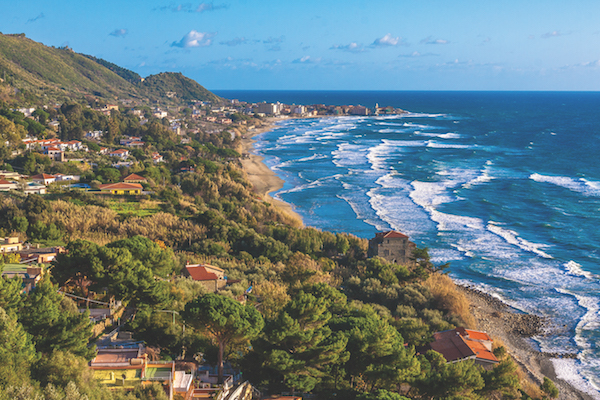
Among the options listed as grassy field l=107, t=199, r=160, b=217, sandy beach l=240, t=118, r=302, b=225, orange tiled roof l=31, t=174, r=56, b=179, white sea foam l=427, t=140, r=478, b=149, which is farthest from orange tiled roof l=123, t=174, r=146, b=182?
white sea foam l=427, t=140, r=478, b=149

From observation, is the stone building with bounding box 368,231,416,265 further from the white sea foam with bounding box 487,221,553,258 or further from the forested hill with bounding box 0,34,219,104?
the forested hill with bounding box 0,34,219,104

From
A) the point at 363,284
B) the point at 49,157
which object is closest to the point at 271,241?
the point at 363,284

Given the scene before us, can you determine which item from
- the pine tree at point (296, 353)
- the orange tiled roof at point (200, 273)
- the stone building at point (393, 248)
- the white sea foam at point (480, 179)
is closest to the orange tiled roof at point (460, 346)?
the pine tree at point (296, 353)

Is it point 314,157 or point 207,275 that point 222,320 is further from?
point 314,157

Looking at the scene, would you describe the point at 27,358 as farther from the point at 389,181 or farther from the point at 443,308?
the point at 389,181

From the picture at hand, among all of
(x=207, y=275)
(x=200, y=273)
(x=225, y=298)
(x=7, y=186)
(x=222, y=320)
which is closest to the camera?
A: (x=222, y=320)

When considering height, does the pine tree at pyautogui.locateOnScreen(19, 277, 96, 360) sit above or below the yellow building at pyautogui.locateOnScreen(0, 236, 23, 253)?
above

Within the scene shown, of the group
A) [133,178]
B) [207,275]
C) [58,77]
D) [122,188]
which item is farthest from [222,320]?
[58,77]
